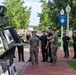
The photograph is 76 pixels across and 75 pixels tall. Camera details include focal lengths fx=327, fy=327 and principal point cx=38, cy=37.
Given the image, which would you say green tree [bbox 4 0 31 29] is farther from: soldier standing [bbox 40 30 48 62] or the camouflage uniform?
the camouflage uniform

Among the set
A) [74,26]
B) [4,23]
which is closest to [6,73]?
[4,23]

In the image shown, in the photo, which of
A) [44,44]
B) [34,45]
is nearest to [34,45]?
[34,45]

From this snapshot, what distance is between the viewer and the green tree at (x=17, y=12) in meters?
57.6

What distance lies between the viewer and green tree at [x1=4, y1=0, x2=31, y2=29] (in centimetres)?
5756

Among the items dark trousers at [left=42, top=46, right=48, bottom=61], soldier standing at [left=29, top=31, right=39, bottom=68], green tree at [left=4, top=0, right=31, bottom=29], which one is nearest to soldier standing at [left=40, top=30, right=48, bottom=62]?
dark trousers at [left=42, top=46, right=48, bottom=61]

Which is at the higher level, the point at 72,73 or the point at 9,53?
the point at 9,53

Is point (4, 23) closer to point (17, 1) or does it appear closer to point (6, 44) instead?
point (6, 44)

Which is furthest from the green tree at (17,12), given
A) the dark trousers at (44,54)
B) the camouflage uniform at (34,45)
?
the camouflage uniform at (34,45)

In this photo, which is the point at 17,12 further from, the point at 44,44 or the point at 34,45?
the point at 34,45

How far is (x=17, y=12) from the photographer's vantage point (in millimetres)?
59656

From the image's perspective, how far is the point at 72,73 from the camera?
13.8 m

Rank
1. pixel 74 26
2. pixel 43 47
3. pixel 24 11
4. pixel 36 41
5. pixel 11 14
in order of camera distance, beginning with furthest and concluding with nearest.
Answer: pixel 24 11
pixel 11 14
pixel 74 26
pixel 43 47
pixel 36 41

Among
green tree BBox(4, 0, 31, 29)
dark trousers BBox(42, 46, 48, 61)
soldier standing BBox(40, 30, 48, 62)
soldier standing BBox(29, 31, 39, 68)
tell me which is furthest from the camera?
green tree BBox(4, 0, 31, 29)

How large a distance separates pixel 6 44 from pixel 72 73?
23.0 ft
